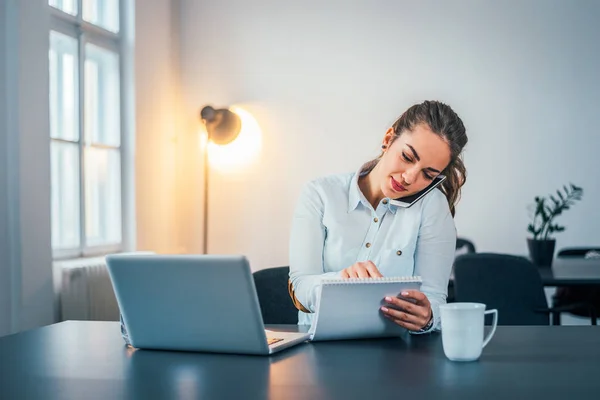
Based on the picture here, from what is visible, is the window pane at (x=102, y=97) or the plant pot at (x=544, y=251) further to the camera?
the window pane at (x=102, y=97)

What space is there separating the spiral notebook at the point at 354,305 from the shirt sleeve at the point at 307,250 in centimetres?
34

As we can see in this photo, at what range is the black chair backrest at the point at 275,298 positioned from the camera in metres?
2.50

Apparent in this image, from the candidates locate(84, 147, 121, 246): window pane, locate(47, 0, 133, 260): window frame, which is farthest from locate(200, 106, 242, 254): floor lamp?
locate(84, 147, 121, 246): window pane

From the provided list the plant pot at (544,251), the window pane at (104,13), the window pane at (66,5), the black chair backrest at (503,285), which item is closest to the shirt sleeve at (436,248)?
the black chair backrest at (503,285)

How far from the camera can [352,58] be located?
5305 millimetres

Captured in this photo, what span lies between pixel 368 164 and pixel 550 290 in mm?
3228

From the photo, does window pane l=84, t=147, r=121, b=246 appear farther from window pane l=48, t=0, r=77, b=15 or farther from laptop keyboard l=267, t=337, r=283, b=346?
laptop keyboard l=267, t=337, r=283, b=346

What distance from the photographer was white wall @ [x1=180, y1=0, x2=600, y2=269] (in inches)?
201

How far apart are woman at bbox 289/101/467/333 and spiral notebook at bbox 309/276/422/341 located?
266 mm

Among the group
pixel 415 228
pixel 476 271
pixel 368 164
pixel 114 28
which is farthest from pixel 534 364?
pixel 114 28

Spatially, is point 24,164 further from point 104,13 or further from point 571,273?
point 571,273

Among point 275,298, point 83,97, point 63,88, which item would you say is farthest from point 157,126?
point 275,298

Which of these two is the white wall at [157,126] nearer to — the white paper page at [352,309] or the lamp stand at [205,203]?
the lamp stand at [205,203]

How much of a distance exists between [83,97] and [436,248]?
8.94ft
